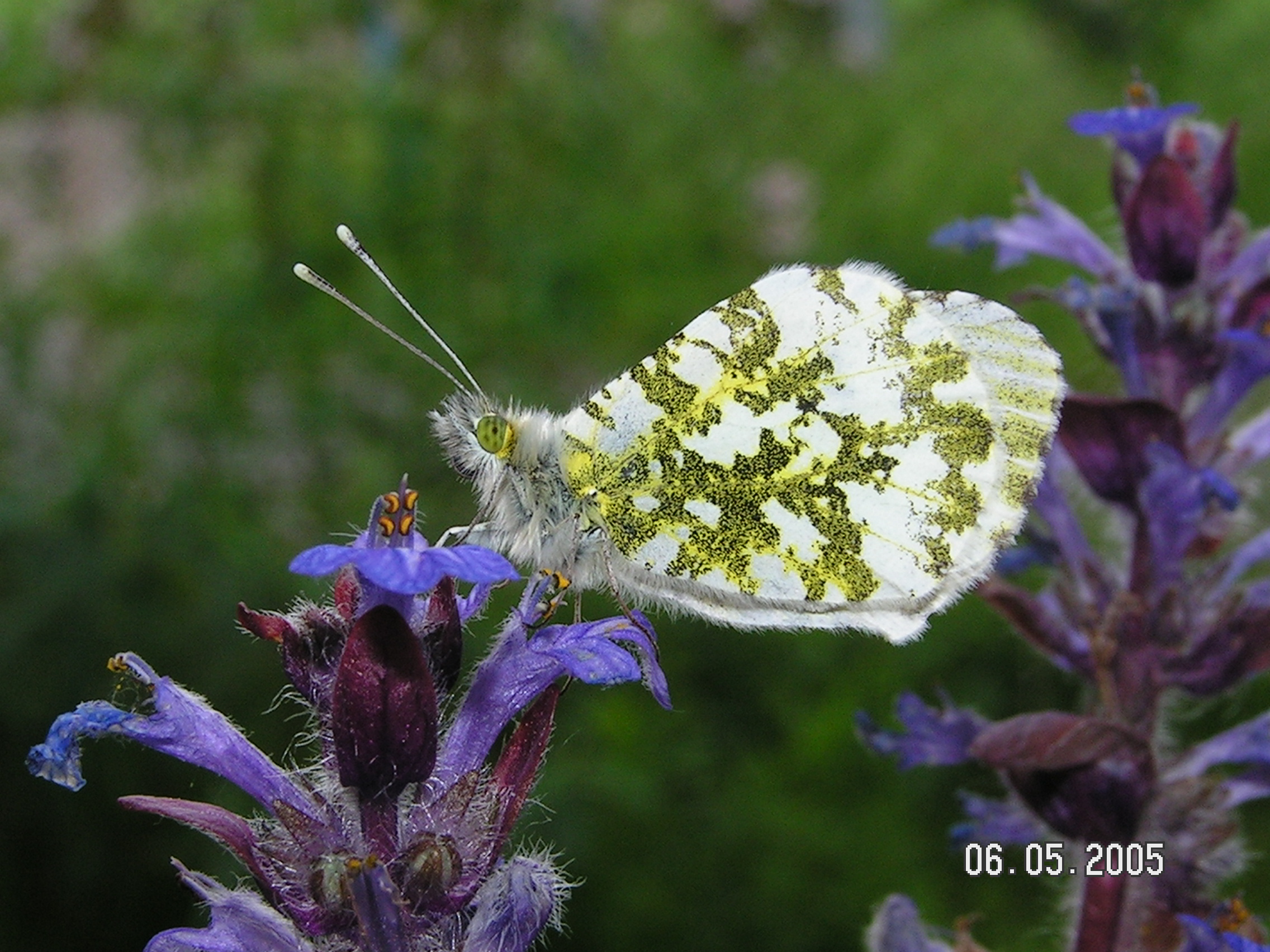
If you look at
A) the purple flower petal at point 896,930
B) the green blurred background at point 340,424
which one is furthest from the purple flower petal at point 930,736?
the green blurred background at point 340,424

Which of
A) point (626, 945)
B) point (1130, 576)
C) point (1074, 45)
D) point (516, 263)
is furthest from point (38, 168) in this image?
point (1074, 45)

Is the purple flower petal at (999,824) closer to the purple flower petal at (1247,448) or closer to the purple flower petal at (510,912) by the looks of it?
the purple flower petal at (1247,448)

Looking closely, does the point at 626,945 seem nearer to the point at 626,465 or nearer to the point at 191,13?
the point at 626,465

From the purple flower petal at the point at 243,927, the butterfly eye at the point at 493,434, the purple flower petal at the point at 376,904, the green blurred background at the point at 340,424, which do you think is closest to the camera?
the purple flower petal at the point at 376,904

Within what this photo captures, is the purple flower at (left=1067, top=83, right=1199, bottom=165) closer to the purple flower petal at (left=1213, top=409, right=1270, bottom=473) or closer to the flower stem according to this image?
the purple flower petal at (left=1213, top=409, right=1270, bottom=473)

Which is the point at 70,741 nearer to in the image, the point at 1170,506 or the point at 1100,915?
the point at 1100,915

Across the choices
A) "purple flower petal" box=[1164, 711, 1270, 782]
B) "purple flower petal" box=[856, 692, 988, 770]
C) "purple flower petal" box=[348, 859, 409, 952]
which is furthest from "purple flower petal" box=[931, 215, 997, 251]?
"purple flower petal" box=[348, 859, 409, 952]
